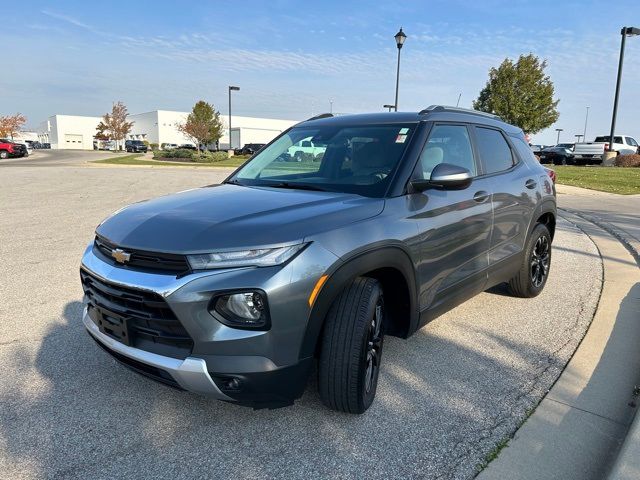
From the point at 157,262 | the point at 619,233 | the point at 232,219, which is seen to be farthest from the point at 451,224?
the point at 619,233

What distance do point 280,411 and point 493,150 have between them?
2.85m

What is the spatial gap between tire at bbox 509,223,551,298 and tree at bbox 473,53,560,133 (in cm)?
3268

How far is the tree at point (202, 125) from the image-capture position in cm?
5094

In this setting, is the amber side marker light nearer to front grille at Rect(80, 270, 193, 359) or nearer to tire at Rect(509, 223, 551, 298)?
front grille at Rect(80, 270, 193, 359)

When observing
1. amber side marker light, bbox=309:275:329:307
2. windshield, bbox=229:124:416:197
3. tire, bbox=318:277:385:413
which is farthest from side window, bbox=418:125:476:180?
amber side marker light, bbox=309:275:329:307

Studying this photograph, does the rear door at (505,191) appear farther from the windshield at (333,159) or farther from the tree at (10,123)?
the tree at (10,123)

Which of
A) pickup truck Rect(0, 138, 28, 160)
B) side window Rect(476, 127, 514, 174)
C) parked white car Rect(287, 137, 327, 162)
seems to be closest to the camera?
parked white car Rect(287, 137, 327, 162)

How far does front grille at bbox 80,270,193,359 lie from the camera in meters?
2.38

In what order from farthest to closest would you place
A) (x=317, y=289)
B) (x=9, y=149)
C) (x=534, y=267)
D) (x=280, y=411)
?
1. (x=9, y=149)
2. (x=534, y=267)
3. (x=280, y=411)
4. (x=317, y=289)

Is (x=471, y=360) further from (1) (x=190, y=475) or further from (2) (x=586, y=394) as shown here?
(1) (x=190, y=475)

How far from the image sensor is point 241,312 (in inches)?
→ 91.4

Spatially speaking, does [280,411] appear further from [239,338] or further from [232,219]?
[232,219]

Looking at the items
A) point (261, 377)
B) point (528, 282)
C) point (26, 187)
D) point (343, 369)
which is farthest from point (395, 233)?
point (26, 187)

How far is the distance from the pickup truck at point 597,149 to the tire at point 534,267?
3040 centimetres
